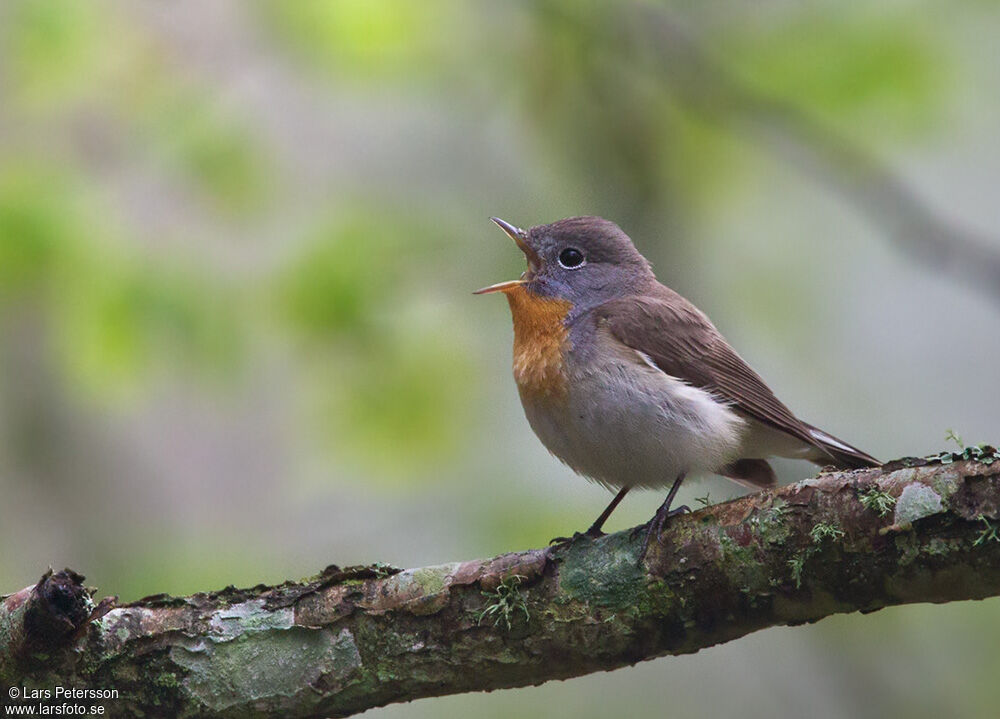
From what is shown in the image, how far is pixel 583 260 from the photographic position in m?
5.49

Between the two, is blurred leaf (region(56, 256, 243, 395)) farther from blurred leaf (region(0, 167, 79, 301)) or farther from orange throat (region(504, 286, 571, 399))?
orange throat (region(504, 286, 571, 399))

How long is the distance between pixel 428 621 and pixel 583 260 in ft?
7.90

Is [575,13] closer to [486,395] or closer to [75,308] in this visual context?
[486,395]

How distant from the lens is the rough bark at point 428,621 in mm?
3314

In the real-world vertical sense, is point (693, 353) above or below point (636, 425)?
above

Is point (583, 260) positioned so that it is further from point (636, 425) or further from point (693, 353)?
point (636, 425)

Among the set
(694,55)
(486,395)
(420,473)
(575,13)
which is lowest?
(420,473)

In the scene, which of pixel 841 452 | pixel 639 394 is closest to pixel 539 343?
pixel 639 394

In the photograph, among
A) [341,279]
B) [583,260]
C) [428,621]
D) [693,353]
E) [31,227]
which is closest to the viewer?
[428,621]

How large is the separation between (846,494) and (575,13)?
4424 mm

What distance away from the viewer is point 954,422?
29.9ft

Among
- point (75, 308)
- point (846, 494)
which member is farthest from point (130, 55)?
point (846, 494)

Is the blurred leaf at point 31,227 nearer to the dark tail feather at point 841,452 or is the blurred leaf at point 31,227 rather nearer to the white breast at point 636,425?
the white breast at point 636,425

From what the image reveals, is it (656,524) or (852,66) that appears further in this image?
(852,66)
